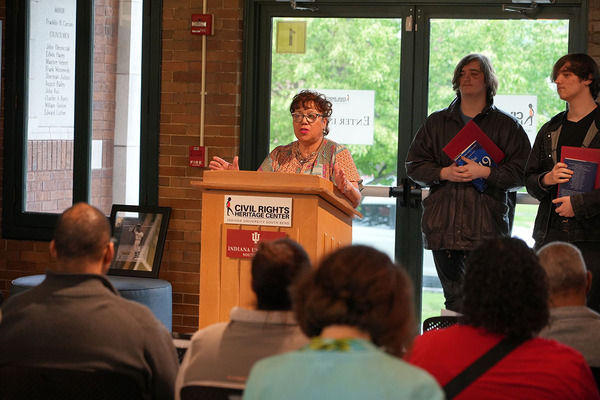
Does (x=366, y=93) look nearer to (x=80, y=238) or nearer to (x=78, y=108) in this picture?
(x=78, y=108)

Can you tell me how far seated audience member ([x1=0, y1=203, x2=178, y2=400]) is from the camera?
2479 millimetres

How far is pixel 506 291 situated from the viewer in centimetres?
231

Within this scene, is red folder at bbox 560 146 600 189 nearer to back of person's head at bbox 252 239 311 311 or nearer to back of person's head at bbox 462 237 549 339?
back of person's head at bbox 462 237 549 339

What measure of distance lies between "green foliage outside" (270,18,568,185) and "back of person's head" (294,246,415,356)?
181 inches

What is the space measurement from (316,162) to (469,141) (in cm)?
106

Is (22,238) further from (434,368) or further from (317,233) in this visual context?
(434,368)

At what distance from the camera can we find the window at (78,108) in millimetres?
6449

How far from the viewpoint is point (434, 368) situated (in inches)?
87.8

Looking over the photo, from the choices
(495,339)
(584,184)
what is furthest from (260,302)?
(584,184)

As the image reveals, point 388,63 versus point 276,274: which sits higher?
point 388,63

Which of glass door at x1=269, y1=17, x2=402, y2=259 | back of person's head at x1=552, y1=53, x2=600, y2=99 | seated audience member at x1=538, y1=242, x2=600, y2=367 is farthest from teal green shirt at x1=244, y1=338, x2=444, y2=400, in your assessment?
glass door at x1=269, y1=17, x2=402, y2=259

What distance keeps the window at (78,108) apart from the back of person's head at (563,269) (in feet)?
13.7

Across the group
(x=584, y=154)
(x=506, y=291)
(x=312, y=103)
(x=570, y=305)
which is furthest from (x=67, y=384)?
(x=584, y=154)

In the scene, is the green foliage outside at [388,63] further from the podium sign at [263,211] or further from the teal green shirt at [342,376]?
the teal green shirt at [342,376]
